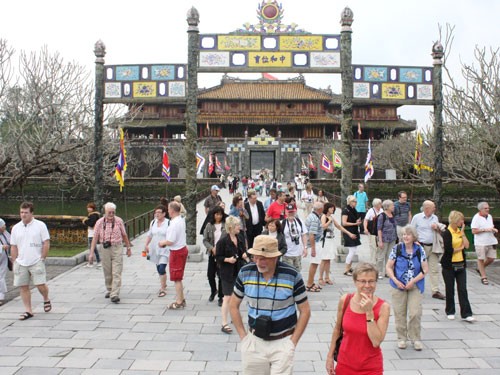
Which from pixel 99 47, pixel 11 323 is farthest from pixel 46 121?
pixel 11 323

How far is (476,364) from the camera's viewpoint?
5.75m

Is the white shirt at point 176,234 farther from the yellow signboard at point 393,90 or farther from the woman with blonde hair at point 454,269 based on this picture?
the yellow signboard at point 393,90

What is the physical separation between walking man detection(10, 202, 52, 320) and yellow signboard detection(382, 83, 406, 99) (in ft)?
28.4

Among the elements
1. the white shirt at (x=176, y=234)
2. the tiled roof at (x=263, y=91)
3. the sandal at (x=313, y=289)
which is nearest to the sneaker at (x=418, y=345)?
the sandal at (x=313, y=289)

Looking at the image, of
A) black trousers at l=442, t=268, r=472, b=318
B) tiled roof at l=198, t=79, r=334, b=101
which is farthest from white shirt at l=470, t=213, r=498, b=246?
tiled roof at l=198, t=79, r=334, b=101

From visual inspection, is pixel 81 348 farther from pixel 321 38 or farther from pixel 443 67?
pixel 443 67

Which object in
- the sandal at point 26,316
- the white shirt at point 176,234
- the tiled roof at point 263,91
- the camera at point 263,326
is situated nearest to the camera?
the camera at point 263,326

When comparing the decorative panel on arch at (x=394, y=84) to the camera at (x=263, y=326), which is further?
the decorative panel on arch at (x=394, y=84)

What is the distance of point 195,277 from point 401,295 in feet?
16.6

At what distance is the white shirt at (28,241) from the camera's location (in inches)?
301

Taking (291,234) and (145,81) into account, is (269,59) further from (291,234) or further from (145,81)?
(291,234)

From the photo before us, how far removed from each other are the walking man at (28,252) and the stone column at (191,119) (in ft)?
15.3

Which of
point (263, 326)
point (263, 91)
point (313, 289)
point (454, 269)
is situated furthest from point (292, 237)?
point (263, 91)

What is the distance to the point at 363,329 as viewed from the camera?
378 centimetres
